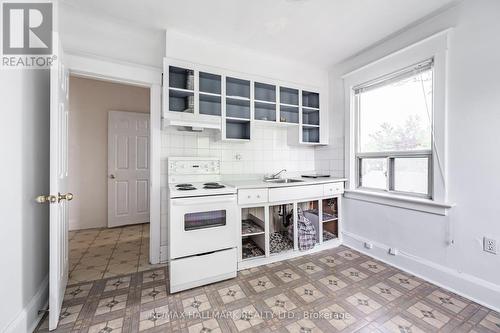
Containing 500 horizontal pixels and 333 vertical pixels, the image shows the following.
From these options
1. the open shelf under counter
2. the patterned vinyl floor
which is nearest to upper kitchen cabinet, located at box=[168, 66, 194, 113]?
the open shelf under counter

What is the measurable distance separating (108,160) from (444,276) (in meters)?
4.66

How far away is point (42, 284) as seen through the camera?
5.35 ft

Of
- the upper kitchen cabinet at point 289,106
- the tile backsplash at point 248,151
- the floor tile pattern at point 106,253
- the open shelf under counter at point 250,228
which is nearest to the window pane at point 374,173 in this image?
the tile backsplash at point 248,151

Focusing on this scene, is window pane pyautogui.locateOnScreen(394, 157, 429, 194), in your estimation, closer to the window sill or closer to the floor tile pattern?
the window sill

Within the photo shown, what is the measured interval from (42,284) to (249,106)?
8.28 feet

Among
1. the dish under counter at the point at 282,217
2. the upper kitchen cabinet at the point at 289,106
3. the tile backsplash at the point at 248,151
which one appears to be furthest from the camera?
the upper kitchen cabinet at the point at 289,106

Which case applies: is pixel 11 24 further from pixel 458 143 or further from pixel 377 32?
pixel 458 143

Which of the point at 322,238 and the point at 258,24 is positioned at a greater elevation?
the point at 258,24

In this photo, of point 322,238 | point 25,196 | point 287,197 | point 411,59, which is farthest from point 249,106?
point 25,196

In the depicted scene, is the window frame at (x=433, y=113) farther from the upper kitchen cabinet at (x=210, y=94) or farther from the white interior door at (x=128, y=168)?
the white interior door at (x=128, y=168)

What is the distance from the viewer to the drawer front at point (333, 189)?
2.70 metres

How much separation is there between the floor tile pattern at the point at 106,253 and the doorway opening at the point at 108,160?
0.03 meters

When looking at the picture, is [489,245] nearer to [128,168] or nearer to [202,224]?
[202,224]

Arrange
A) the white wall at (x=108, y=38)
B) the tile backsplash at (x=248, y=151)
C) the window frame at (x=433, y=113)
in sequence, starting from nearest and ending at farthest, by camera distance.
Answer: the window frame at (x=433, y=113), the white wall at (x=108, y=38), the tile backsplash at (x=248, y=151)
